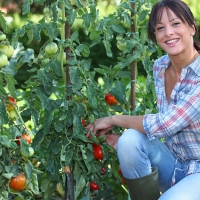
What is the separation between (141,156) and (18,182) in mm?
504

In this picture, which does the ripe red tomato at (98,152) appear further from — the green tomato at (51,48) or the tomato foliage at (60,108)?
the green tomato at (51,48)

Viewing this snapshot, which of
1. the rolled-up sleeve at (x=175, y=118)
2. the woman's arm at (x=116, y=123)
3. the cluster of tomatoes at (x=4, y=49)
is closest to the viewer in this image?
the cluster of tomatoes at (x=4, y=49)

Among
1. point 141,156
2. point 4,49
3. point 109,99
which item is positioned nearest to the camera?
point 4,49

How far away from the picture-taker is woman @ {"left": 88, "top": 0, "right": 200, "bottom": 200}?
234 cm

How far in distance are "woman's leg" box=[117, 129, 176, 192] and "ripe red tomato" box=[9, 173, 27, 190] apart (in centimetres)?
41

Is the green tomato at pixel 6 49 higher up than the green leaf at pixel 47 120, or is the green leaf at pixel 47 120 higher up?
the green tomato at pixel 6 49

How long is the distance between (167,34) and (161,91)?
0.87ft

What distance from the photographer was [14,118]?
2.41 metres

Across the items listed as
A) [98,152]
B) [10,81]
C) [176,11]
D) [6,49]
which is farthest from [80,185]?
[176,11]

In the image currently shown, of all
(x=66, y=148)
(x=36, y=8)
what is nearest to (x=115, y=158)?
(x=66, y=148)

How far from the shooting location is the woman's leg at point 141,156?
2371mm

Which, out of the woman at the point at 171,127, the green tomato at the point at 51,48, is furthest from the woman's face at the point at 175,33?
the green tomato at the point at 51,48

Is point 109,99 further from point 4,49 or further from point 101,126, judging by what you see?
point 4,49

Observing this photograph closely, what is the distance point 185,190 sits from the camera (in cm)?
227
